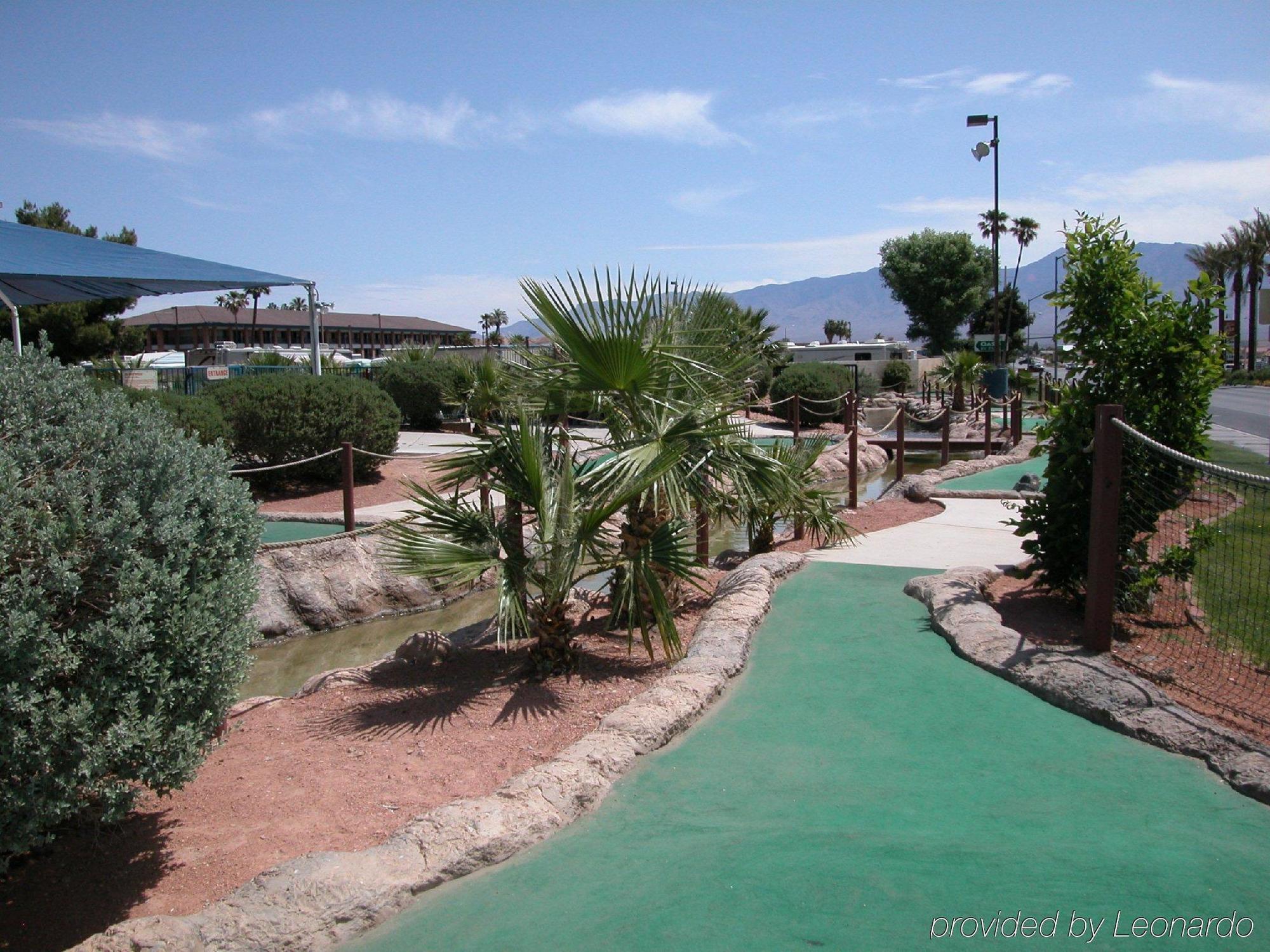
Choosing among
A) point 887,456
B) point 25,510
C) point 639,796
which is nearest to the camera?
point 25,510

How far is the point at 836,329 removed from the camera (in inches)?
3959

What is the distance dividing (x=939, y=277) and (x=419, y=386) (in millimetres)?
44843

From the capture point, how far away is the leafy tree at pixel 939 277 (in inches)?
2376

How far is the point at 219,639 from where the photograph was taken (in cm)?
332

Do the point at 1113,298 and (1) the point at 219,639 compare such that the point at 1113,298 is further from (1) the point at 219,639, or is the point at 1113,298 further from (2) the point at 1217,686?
(1) the point at 219,639

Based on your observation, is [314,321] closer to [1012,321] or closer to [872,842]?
[872,842]

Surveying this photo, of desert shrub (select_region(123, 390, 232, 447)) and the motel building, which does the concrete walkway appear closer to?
desert shrub (select_region(123, 390, 232, 447))

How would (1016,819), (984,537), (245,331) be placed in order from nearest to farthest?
(1016,819)
(984,537)
(245,331)

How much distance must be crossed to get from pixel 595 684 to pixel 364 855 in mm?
2256

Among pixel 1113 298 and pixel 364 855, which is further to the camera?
pixel 1113 298

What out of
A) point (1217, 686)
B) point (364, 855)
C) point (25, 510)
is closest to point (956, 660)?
point (1217, 686)

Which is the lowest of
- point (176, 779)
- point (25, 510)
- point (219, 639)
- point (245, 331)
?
point (176, 779)

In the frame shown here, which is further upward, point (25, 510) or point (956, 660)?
point (25, 510)

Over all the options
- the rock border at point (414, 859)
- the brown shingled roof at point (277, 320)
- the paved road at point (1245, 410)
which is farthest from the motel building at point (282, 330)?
the rock border at point (414, 859)
